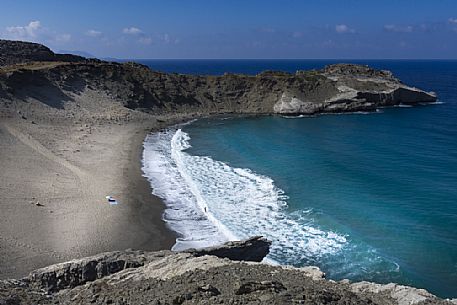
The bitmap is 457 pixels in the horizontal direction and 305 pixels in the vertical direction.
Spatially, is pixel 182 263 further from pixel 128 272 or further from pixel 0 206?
pixel 0 206

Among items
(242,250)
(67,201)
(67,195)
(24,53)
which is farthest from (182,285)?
(24,53)

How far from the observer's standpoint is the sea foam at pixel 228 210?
970 inches

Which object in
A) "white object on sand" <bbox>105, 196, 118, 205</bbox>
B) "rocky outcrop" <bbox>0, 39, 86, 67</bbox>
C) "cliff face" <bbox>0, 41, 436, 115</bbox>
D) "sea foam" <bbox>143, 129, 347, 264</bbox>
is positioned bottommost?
"sea foam" <bbox>143, 129, 347, 264</bbox>

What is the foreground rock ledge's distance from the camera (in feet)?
36.6

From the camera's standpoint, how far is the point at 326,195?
1255 inches

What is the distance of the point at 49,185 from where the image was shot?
31.7 m

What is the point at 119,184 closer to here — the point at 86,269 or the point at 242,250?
the point at 242,250

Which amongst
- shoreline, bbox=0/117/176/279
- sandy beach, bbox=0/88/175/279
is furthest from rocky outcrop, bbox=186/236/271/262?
shoreline, bbox=0/117/176/279

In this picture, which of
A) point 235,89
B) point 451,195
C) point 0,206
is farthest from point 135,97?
point 451,195

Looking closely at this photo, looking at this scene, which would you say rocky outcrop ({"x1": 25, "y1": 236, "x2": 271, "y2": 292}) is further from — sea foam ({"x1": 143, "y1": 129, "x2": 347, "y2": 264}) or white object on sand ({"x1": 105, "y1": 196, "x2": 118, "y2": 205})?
white object on sand ({"x1": 105, "y1": 196, "x2": 118, "y2": 205})

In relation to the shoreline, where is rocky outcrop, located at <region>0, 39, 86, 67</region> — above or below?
above

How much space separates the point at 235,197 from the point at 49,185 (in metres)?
12.9

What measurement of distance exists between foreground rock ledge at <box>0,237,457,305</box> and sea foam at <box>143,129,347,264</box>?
28.5 feet

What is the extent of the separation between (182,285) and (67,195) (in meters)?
20.7
